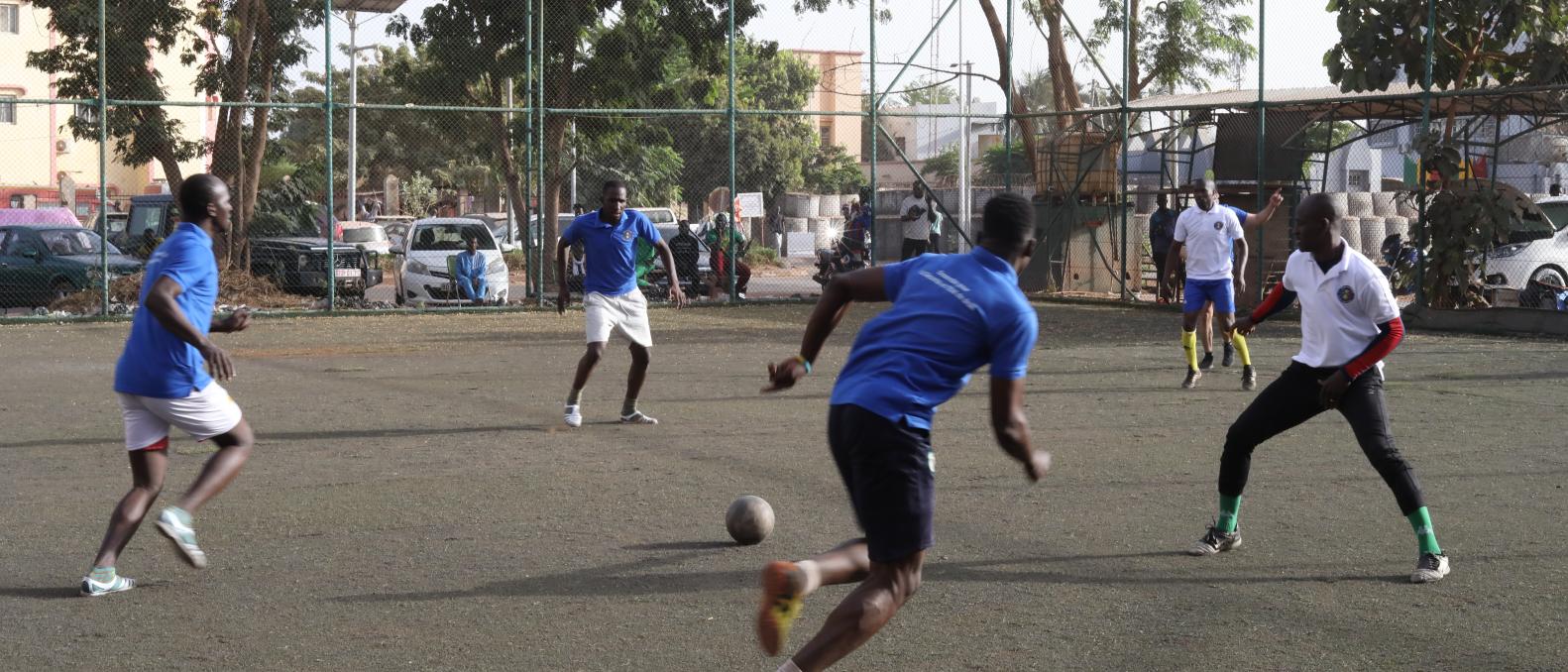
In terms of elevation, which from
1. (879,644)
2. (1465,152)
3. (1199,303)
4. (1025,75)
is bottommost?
(879,644)

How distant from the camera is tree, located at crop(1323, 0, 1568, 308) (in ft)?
65.4

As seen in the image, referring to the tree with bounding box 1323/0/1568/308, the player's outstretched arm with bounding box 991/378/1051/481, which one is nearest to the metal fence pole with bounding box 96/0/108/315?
the tree with bounding box 1323/0/1568/308

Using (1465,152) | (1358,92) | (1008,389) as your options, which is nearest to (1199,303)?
(1465,152)

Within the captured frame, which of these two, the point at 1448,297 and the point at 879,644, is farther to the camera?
the point at 1448,297

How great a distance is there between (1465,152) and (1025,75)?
30.6 feet

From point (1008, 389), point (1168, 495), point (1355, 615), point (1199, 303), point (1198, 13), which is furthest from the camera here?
point (1198, 13)

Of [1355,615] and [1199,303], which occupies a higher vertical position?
[1199,303]

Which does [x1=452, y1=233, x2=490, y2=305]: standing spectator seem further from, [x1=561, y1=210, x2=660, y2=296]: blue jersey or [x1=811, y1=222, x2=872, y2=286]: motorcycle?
[x1=561, y1=210, x2=660, y2=296]: blue jersey

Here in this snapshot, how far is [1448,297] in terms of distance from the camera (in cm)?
2041

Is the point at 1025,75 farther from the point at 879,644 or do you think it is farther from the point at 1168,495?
the point at 879,644

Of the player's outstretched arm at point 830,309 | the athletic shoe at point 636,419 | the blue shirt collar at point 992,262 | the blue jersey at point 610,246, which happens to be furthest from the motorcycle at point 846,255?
the blue shirt collar at point 992,262

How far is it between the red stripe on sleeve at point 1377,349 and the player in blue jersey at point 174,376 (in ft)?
15.1

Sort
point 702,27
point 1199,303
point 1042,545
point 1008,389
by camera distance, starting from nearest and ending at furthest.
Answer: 1. point 1008,389
2. point 1042,545
3. point 1199,303
4. point 702,27

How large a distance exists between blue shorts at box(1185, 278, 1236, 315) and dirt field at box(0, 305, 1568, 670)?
82cm
